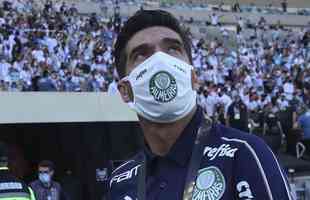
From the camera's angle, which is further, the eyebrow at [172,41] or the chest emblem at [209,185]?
the eyebrow at [172,41]

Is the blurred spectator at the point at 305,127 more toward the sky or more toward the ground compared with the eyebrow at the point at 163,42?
more toward the ground

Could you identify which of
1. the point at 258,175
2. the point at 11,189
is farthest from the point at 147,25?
the point at 11,189

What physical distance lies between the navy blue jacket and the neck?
19 mm

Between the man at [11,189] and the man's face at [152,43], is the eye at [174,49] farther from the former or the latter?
the man at [11,189]

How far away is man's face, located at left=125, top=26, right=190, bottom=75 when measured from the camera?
1939 millimetres

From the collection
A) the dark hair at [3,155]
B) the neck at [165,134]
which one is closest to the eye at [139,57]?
the neck at [165,134]

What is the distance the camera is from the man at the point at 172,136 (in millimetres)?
1676

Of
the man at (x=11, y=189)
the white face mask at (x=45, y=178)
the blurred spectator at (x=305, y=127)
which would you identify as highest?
the man at (x=11, y=189)

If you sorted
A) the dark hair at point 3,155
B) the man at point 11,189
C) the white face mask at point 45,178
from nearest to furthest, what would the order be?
the man at point 11,189 < the dark hair at point 3,155 < the white face mask at point 45,178

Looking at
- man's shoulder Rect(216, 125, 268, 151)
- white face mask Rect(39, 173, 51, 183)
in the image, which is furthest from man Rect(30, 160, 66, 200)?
man's shoulder Rect(216, 125, 268, 151)

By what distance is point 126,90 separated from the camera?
2.08m

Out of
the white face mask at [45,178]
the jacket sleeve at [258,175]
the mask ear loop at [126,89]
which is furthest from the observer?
the white face mask at [45,178]

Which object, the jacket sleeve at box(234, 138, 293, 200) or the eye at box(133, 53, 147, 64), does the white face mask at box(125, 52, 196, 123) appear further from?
the jacket sleeve at box(234, 138, 293, 200)

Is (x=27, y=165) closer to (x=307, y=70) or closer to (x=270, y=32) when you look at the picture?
(x=307, y=70)
